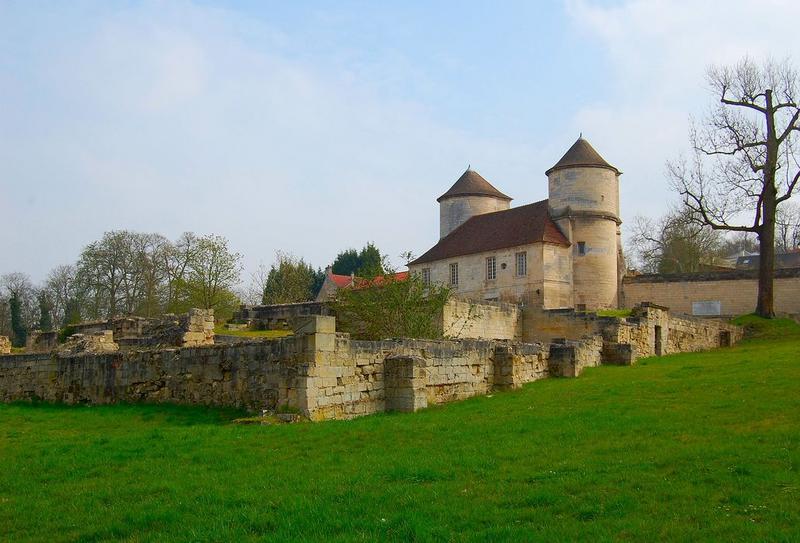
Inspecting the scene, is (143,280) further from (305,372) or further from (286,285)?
(305,372)

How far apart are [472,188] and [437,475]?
47.7m

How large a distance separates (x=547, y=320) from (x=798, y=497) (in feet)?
96.3

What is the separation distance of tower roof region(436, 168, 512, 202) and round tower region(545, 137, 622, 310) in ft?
30.8

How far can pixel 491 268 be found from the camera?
156 ft

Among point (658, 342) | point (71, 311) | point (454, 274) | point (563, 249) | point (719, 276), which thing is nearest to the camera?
point (658, 342)

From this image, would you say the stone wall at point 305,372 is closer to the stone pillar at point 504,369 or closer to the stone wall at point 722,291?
the stone pillar at point 504,369

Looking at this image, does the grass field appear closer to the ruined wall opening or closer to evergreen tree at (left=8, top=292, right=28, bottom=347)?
the ruined wall opening

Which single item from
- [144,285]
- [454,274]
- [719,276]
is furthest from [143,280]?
[719,276]

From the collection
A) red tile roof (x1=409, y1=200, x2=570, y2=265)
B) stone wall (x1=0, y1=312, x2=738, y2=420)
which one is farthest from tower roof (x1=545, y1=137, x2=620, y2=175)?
stone wall (x1=0, y1=312, x2=738, y2=420)

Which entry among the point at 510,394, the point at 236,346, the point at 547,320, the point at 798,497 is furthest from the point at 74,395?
the point at 547,320

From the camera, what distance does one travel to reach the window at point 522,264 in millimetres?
45344

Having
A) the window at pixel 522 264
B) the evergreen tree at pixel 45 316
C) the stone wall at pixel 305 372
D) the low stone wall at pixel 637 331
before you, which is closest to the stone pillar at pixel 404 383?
the stone wall at pixel 305 372

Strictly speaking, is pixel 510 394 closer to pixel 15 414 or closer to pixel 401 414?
pixel 401 414

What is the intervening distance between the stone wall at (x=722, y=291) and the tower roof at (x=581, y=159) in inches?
283
